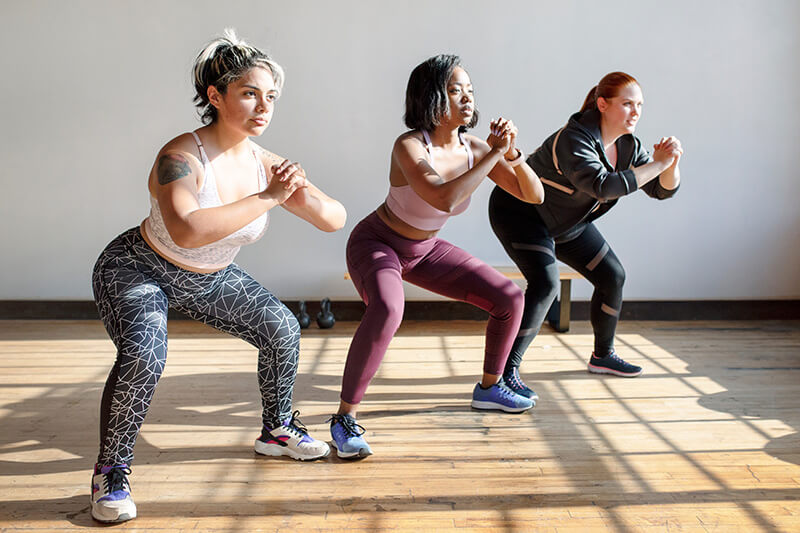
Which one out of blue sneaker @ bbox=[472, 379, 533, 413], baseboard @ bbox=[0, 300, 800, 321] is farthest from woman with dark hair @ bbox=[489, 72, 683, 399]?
baseboard @ bbox=[0, 300, 800, 321]

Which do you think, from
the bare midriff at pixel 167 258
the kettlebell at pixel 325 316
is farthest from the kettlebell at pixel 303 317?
the bare midriff at pixel 167 258

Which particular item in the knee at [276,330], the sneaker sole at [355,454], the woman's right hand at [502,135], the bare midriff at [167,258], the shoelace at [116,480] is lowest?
the sneaker sole at [355,454]

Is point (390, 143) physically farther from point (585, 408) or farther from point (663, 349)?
point (585, 408)

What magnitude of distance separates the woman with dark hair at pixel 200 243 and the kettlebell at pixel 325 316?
229 cm

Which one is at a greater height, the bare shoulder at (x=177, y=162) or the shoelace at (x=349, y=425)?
the bare shoulder at (x=177, y=162)

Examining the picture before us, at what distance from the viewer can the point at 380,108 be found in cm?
489

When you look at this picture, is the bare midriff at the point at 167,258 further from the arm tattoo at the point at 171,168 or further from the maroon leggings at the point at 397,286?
the maroon leggings at the point at 397,286

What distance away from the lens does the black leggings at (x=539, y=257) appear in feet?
9.93

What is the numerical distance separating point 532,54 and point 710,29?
113cm

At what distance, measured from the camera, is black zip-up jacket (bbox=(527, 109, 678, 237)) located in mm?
2854

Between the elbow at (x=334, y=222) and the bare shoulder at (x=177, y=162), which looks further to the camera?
the elbow at (x=334, y=222)

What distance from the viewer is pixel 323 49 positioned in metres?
4.84

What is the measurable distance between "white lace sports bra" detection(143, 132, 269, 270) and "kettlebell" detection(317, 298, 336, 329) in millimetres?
2418

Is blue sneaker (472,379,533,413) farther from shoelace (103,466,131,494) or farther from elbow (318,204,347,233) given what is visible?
shoelace (103,466,131,494)
